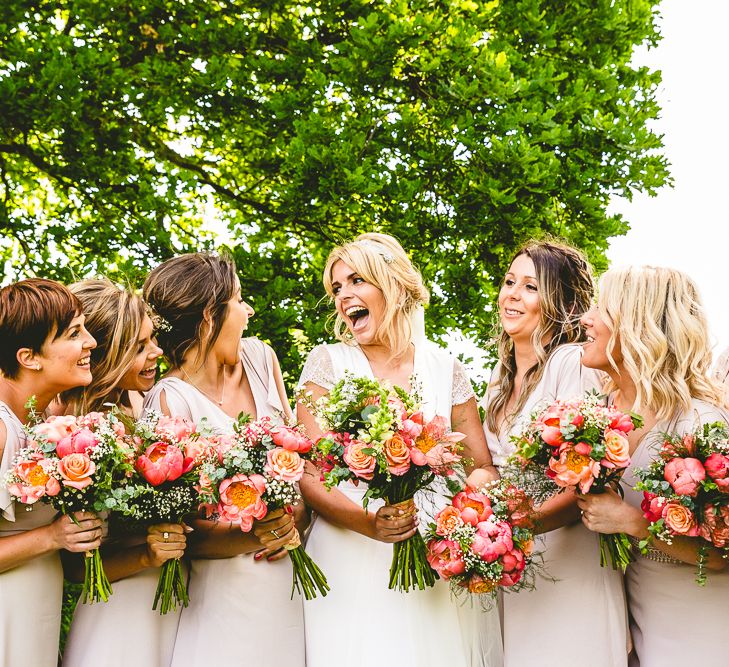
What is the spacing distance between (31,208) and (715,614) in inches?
313

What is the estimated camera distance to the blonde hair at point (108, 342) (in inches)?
205

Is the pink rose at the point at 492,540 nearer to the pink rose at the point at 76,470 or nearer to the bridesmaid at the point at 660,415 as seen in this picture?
the bridesmaid at the point at 660,415

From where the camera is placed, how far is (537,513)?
4.65 metres

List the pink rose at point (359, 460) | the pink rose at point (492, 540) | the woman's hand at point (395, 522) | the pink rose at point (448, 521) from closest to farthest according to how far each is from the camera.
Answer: the pink rose at point (359, 460)
the pink rose at point (492, 540)
the pink rose at point (448, 521)
the woman's hand at point (395, 522)

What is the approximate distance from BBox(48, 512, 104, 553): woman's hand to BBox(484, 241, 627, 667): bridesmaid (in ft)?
7.10

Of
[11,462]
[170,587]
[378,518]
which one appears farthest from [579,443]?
[11,462]

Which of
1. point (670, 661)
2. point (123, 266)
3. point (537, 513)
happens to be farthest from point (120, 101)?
point (670, 661)

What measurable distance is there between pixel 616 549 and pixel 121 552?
8.47ft

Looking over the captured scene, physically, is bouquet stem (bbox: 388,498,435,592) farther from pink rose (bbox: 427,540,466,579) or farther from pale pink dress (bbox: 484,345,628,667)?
pale pink dress (bbox: 484,345,628,667)

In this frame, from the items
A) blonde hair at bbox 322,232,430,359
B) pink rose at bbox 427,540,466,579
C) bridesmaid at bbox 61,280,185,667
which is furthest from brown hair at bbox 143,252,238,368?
pink rose at bbox 427,540,466,579

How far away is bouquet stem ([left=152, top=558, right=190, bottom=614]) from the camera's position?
4.62 m

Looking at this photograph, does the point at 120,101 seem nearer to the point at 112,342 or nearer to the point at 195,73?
the point at 195,73

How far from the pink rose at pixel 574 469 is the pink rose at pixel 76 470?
7.14 feet

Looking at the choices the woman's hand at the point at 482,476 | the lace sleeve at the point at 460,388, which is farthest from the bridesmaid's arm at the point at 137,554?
the lace sleeve at the point at 460,388
